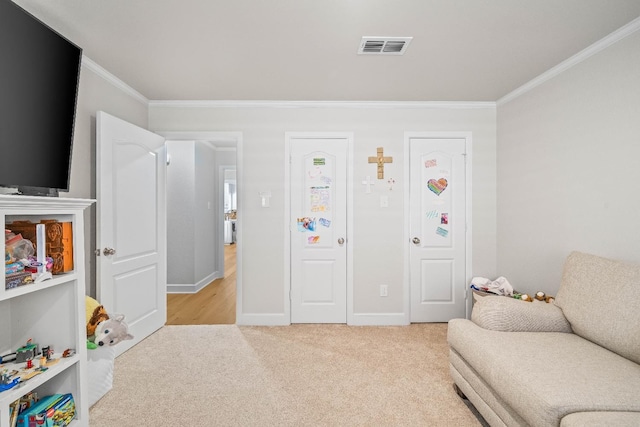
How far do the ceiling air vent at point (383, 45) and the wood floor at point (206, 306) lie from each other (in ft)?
9.98

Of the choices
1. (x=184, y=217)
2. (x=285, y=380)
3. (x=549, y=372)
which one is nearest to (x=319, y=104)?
(x=285, y=380)

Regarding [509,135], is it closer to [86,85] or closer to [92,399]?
[86,85]

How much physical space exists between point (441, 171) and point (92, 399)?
360 cm

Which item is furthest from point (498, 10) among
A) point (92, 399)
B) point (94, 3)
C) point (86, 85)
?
point (92, 399)

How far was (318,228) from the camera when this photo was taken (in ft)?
11.7

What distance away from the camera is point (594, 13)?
1903 millimetres

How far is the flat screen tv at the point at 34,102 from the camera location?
1.46 metres

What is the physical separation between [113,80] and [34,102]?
1.42 m

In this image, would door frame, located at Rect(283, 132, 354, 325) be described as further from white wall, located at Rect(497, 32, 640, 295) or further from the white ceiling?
white wall, located at Rect(497, 32, 640, 295)

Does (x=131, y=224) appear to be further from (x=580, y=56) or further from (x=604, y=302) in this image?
(x=580, y=56)

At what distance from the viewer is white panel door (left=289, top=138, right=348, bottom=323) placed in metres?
3.55

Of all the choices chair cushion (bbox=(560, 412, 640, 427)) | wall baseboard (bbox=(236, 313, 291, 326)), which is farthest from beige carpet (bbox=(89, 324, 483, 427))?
chair cushion (bbox=(560, 412, 640, 427))

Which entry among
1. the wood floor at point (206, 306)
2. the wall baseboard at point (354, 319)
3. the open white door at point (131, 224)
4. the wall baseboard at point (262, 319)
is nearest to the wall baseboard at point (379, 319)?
the wall baseboard at point (354, 319)

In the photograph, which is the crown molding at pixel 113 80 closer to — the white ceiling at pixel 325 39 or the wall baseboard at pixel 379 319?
the white ceiling at pixel 325 39
